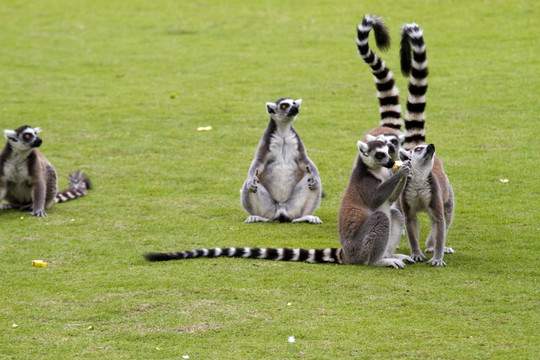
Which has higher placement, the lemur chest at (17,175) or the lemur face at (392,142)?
the lemur face at (392,142)

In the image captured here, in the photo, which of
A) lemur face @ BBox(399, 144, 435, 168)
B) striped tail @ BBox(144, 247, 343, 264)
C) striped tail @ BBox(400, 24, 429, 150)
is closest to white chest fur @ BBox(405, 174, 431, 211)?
lemur face @ BBox(399, 144, 435, 168)

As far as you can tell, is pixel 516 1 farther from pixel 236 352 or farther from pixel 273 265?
pixel 236 352

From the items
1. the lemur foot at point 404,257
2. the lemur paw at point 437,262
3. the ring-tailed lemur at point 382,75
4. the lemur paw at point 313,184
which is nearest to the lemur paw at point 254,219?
the lemur paw at point 313,184

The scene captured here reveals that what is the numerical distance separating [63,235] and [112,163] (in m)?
3.75

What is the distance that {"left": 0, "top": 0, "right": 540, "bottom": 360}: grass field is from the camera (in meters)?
5.71

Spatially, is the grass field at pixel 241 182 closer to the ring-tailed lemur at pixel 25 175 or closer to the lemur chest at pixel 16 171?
the ring-tailed lemur at pixel 25 175

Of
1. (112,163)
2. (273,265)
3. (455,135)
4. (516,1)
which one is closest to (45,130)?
(112,163)

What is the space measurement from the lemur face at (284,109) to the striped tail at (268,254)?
8.31 ft

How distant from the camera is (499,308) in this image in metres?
6.05

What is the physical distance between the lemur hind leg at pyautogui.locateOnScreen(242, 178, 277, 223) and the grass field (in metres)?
0.23

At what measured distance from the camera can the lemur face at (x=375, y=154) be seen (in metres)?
7.44

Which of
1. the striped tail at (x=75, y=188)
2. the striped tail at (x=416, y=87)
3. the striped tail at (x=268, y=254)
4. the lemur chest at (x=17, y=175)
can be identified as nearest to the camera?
the striped tail at (x=268, y=254)

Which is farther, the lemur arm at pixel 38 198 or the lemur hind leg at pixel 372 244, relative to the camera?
the lemur arm at pixel 38 198

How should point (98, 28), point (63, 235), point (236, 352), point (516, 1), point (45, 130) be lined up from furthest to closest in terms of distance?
point (98, 28) → point (516, 1) → point (45, 130) → point (63, 235) → point (236, 352)
